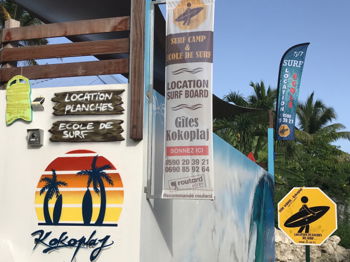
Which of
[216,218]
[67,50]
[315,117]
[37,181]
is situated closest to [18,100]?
[67,50]

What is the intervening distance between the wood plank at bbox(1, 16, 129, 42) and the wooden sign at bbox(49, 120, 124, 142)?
1198mm

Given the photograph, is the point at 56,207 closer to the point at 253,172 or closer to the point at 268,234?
the point at 253,172

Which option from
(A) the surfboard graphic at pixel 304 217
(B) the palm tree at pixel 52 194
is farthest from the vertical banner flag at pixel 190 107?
(A) the surfboard graphic at pixel 304 217

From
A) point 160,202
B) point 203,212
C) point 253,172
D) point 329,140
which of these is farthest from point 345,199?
point 160,202

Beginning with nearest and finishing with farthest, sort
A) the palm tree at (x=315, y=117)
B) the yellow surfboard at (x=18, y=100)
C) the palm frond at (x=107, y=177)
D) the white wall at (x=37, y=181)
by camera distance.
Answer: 1. the white wall at (x=37, y=181)
2. the palm frond at (x=107, y=177)
3. the yellow surfboard at (x=18, y=100)
4. the palm tree at (x=315, y=117)

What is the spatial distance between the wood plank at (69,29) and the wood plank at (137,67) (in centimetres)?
19

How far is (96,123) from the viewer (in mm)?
5527

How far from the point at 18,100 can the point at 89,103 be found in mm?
978

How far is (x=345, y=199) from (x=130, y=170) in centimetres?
2805

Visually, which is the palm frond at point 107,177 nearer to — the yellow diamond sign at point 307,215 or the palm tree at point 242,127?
the yellow diamond sign at point 307,215

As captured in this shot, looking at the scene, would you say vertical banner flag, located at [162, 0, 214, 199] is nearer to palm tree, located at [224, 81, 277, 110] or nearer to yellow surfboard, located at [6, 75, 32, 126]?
yellow surfboard, located at [6, 75, 32, 126]

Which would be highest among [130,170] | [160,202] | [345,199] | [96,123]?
[96,123]

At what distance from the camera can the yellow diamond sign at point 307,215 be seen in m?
9.47

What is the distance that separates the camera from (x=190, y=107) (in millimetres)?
5410
